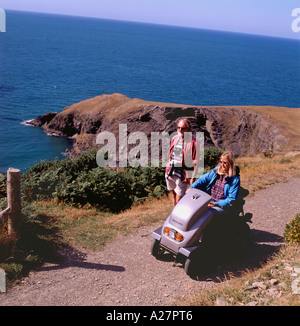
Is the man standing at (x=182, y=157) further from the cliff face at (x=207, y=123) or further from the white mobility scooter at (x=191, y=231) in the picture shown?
the cliff face at (x=207, y=123)

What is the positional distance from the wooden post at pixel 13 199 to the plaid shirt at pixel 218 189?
147 inches

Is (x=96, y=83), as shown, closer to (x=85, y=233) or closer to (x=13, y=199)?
(x=85, y=233)

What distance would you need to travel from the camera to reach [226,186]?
6.42 metres

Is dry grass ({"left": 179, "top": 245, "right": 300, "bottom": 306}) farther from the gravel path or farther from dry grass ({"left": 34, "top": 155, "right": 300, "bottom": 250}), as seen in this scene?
dry grass ({"left": 34, "top": 155, "right": 300, "bottom": 250})

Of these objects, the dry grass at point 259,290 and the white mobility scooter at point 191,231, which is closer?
the dry grass at point 259,290

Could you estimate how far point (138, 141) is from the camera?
122 feet

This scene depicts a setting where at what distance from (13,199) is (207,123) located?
30126 millimetres

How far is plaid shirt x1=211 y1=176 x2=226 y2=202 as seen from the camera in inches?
257

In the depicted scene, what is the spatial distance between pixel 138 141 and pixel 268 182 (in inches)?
1007

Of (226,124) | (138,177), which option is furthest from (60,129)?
(138,177)

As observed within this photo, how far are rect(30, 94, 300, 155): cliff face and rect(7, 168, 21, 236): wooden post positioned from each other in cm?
2093

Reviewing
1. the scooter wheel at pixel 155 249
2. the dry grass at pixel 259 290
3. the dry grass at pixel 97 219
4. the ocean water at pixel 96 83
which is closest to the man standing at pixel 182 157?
the scooter wheel at pixel 155 249

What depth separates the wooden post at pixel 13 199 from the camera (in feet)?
21.5

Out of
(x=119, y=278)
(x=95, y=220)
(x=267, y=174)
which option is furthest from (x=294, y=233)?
(x=267, y=174)
